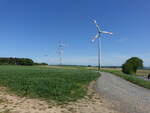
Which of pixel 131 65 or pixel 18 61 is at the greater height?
pixel 18 61

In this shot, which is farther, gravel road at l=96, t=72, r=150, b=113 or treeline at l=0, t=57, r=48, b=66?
treeline at l=0, t=57, r=48, b=66

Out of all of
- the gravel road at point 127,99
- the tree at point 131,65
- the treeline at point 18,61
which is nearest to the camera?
the gravel road at point 127,99

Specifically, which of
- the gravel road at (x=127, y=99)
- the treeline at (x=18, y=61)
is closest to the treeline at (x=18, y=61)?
the treeline at (x=18, y=61)

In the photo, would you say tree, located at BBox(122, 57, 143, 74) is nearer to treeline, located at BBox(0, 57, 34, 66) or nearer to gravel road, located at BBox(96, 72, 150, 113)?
gravel road, located at BBox(96, 72, 150, 113)

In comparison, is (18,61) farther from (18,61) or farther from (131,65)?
(131,65)

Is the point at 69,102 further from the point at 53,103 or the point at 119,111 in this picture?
the point at 119,111

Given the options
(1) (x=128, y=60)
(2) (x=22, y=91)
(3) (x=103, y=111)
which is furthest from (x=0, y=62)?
(3) (x=103, y=111)

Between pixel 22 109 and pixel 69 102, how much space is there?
2591 mm

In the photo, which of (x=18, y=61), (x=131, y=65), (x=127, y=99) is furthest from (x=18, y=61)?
(x=127, y=99)

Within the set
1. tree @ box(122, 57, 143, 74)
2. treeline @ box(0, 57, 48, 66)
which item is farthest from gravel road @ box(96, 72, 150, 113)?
treeline @ box(0, 57, 48, 66)

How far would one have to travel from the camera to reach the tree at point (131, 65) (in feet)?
196

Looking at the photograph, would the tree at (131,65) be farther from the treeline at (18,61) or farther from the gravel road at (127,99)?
the treeline at (18,61)

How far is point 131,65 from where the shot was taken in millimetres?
60281

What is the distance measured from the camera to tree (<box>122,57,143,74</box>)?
59.8m
